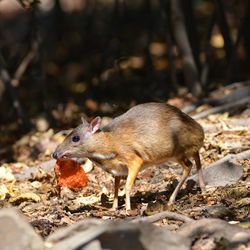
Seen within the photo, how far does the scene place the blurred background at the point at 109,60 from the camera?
1173 centimetres

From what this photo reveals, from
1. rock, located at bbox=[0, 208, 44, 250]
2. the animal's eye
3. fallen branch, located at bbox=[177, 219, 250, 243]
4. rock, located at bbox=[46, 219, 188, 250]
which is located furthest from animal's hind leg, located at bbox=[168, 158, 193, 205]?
rock, located at bbox=[0, 208, 44, 250]

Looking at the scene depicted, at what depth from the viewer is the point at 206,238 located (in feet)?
18.2

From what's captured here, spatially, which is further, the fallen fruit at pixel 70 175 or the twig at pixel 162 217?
the fallen fruit at pixel 70 175

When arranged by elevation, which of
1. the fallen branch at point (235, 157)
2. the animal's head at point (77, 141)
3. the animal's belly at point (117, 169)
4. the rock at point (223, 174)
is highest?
the animal's head at point (77, 141)

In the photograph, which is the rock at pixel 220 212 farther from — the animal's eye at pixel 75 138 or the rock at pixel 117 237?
the animal's eye at pixel 75 138

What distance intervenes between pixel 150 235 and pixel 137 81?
967cm

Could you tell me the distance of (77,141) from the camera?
736cm

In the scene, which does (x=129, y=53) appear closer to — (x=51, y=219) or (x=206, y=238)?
(x=51, y=219)

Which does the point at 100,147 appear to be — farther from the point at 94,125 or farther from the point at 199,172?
the point at 199,172

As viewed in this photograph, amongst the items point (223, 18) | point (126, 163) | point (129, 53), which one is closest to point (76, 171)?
point (126, 163)

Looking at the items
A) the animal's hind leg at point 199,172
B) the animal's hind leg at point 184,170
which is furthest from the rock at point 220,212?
the animal's hind leg at point 199,172

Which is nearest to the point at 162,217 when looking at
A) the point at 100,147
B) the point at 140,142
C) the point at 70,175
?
the point at 140,142

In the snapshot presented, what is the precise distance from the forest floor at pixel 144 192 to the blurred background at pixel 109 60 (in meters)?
1.82

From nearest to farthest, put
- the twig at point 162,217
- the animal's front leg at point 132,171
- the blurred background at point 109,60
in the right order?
the twig at point 162,217, the animal's front leg at point 132,171, the blurred background at point 109,60
